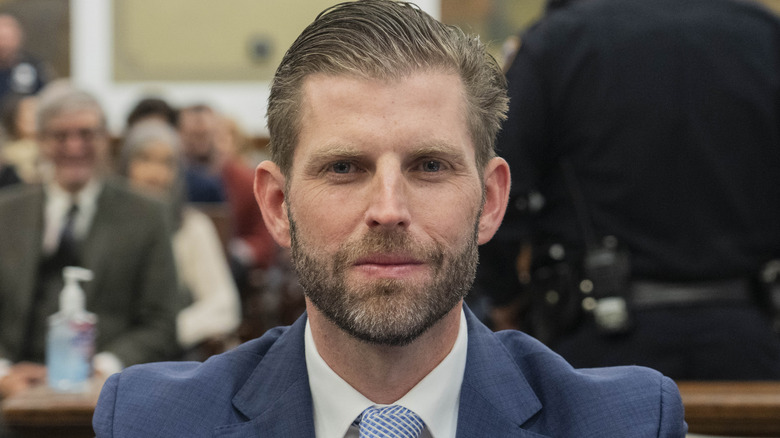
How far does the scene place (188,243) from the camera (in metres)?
5.03

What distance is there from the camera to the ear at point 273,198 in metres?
1.82

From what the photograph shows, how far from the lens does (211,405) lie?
1.74 metres

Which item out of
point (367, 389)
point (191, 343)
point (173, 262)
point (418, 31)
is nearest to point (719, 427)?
point (367, 389)

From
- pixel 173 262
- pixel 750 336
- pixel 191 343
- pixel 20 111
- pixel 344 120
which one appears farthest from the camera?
pixel 20 111

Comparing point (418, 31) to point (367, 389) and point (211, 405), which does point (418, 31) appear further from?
point (211, 405)

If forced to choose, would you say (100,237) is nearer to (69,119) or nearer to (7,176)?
(69,119)

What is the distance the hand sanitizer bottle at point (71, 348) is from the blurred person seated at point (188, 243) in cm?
119

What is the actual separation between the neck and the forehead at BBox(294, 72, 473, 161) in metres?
0.28

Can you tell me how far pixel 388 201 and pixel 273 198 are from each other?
0.33 m

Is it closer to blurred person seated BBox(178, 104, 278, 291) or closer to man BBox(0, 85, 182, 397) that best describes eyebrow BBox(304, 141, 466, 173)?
man BBox(0, 85, 182, 397)

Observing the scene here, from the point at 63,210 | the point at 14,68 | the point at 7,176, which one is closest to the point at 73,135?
the point at 63,210

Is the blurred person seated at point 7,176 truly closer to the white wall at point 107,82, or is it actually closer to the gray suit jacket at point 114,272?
the gray suit jacket at point 114,272

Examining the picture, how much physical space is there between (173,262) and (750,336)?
7.11 feet

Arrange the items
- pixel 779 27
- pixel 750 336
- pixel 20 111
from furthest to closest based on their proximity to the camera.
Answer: pixel 20 111 → pixel 779 27 → pixel 750 336
